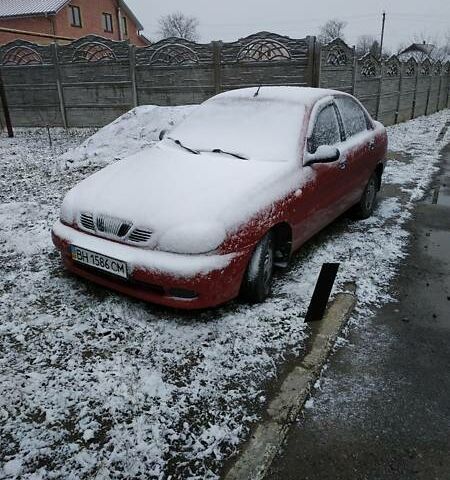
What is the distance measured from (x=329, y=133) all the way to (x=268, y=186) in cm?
138

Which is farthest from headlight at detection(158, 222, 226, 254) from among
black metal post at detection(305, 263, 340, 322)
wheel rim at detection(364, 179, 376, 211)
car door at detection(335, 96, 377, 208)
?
wheel rim at detection(364, 179, 376, 211)

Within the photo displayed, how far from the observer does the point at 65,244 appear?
332 cm

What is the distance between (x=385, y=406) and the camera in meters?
2.49

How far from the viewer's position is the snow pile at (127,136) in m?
8.53

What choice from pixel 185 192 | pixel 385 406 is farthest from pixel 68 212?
pixel 385 406

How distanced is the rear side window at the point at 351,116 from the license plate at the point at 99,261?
2939 millimetres

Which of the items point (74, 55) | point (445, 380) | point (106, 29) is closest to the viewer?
point (445, 380)

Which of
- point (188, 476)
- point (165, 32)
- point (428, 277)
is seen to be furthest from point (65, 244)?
point (165, 32)

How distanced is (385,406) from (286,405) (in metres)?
0.59

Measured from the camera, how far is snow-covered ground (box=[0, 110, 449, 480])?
2141 mm

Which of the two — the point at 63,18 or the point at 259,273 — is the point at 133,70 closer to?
the point at 259,273

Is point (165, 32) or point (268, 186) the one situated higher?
point (165, 32)

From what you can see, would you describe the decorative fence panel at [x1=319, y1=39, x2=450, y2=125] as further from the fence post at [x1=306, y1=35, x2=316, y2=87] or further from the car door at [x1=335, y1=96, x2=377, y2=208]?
the car door at [x1=335, y1=96, x2=377, y2=208]

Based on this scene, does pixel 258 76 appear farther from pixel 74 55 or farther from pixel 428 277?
pixel 428 277
